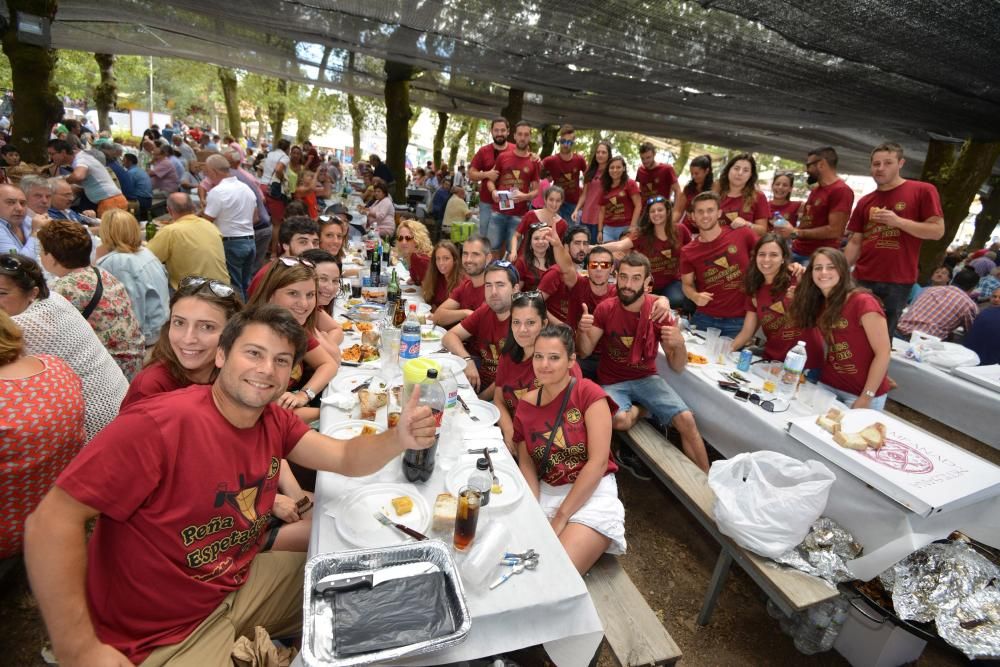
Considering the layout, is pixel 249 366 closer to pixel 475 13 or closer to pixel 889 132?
pixel 475 13

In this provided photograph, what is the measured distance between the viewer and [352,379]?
2.99 m

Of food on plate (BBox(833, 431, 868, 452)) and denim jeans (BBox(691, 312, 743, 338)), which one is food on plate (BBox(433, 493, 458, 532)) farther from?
denim jeans (BBox(691, 312, 743, 338))

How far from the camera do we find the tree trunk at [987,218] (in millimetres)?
12891

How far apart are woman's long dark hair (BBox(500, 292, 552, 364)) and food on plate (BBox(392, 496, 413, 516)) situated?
140 cm

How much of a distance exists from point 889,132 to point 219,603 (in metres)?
9.60

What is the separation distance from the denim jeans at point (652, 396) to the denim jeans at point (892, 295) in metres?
2.82

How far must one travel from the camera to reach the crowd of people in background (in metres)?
1.66

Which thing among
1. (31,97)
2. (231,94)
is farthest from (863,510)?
(231,94)

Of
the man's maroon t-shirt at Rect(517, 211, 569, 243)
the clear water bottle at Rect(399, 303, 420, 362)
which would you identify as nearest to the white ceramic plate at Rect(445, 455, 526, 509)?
the clear water bottle at Rect(399, 303, 420, 362)

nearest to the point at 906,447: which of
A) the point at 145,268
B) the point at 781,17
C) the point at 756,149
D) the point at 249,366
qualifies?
the point at 781,17

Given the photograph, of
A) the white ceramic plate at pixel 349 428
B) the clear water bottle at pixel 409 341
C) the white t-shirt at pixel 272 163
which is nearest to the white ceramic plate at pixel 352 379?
the clear water bottle at pixel 409 341

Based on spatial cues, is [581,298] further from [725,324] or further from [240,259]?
[240,259]

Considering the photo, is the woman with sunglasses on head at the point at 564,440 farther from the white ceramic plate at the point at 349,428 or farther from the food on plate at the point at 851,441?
the food on plate at the point at 851,441

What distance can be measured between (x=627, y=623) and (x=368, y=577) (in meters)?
1.27
